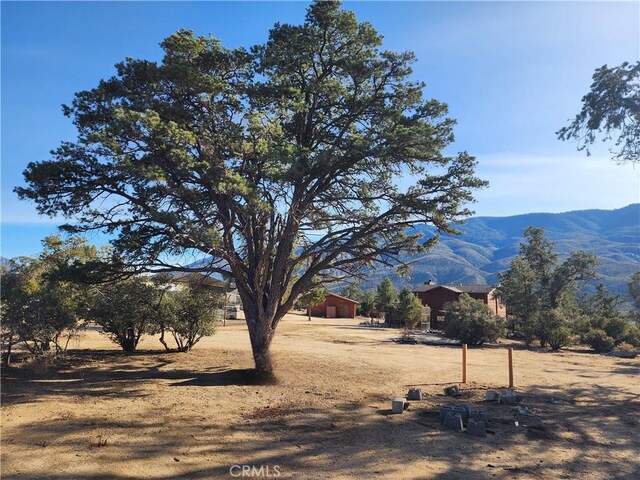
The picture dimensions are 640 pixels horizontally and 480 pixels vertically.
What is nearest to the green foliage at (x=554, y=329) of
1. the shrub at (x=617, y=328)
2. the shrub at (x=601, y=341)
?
the shrub at (x=601, y=341)

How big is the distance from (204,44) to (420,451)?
11988mm

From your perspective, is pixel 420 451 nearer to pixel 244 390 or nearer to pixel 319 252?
pixel 244 390

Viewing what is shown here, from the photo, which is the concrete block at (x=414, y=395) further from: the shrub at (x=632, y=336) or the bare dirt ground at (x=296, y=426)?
the shrub at (x=632, y=336)

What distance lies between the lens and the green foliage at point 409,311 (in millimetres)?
48438

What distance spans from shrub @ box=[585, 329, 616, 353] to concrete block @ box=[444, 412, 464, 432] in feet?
88.4

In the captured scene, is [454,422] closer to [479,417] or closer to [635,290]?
[479,417]

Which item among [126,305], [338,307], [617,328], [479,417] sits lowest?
[479,417]

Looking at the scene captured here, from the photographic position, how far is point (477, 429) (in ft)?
28.0

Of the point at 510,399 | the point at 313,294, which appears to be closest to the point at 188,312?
the point at 313,294

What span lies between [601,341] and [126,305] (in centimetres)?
3096

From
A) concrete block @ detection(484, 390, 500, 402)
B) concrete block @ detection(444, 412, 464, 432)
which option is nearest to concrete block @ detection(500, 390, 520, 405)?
concrete block @ detection(484, 390, 500, 402)

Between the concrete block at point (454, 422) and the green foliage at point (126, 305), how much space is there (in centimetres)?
1252

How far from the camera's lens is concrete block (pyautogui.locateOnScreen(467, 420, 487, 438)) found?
8.48m

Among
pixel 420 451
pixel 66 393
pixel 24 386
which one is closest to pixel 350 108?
pixel 420 451
